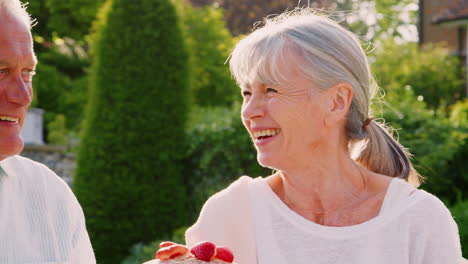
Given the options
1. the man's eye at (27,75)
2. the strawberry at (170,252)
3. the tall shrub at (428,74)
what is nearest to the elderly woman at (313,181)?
the strawberry at (170,252)

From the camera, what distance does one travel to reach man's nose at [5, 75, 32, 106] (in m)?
2.53

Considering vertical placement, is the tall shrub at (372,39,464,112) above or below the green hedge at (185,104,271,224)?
below

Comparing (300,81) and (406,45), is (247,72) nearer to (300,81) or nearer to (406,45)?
(300,81)

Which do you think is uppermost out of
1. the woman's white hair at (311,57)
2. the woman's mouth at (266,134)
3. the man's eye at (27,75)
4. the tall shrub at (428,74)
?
the man's eye at (27,75)

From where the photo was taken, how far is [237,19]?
25031 mm

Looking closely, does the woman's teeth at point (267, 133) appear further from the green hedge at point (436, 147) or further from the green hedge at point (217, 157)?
the green hedge at point (217, 157)

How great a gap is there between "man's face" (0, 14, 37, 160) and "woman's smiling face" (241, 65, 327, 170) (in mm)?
889

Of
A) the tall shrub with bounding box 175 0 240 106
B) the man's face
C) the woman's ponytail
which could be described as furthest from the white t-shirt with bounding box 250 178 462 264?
the tall shrub with bounding box 175 0 240 106

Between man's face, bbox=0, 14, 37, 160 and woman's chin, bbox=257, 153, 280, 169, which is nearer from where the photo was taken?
man's face, bbox=0, 14, 37, 160

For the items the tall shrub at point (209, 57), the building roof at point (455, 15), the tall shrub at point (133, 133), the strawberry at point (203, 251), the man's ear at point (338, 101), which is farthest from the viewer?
the building roof at point (455, 15)

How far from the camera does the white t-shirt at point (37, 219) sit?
104 inches

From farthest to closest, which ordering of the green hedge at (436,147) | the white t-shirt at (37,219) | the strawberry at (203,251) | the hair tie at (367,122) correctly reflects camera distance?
the green hedge at (436,147)
the hair tie at (367,122)
the white t-shirt at (37,219)
the strawberry at (203,251)

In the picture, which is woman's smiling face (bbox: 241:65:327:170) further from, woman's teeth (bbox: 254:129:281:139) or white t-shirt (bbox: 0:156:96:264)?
white t-shirt (bbox: 0:156:96:264)

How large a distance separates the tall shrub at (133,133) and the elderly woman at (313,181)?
5548 millimetres
